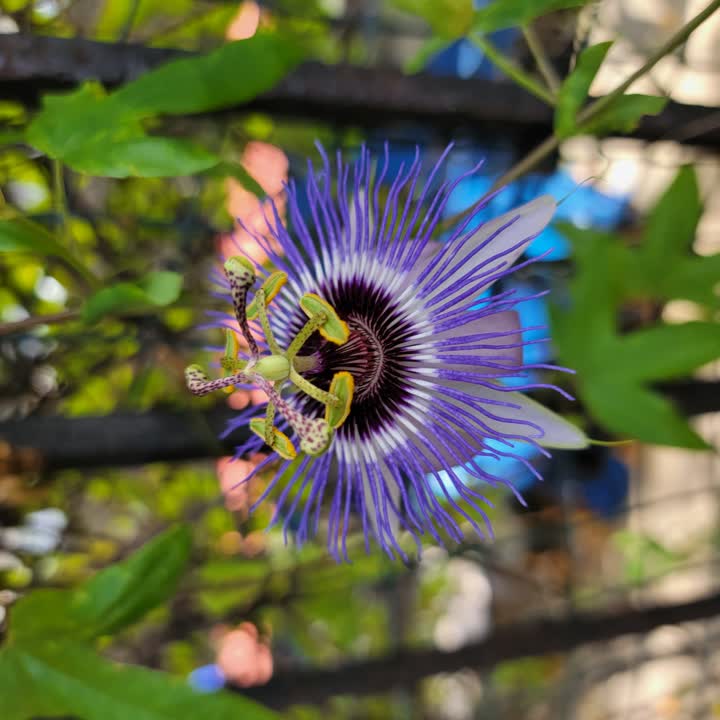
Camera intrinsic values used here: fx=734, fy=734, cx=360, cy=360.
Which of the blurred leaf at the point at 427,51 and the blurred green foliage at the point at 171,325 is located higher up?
the blurred leaf at the point at 427,51

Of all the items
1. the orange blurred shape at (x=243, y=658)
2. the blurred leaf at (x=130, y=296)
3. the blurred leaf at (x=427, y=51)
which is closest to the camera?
the blurred leaf at (x=130, y=296)

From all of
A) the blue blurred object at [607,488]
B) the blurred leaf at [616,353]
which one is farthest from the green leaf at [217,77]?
the blue blurred object at [607,488]

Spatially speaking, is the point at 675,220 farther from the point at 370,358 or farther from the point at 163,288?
the point at 163,288

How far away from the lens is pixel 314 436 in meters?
0.61

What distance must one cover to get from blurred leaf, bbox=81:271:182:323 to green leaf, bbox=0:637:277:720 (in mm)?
328

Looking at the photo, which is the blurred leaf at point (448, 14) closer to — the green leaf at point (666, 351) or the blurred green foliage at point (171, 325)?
the blurred green foliage at point (171, 325)

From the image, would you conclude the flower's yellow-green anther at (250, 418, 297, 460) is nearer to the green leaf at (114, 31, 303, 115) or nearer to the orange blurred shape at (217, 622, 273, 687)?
the green leaf at (114, 31, 303, 115)

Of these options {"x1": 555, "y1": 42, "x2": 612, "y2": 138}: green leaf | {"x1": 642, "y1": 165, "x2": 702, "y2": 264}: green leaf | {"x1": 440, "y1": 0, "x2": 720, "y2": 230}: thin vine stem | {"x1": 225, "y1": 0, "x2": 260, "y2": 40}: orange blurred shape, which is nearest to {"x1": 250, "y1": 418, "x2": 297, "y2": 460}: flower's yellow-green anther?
{"x1": 440, "y1": 0, "x2": 720, "y2": 230}: thin vine stem

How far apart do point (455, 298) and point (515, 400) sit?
0.34 feet

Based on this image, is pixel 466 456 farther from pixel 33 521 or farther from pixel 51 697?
pixel 33 521

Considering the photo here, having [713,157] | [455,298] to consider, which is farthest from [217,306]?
[713,157]

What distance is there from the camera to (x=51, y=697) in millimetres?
702

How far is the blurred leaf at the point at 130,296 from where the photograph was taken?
680 millimetres

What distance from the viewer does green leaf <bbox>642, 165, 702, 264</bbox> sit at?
100 cm
